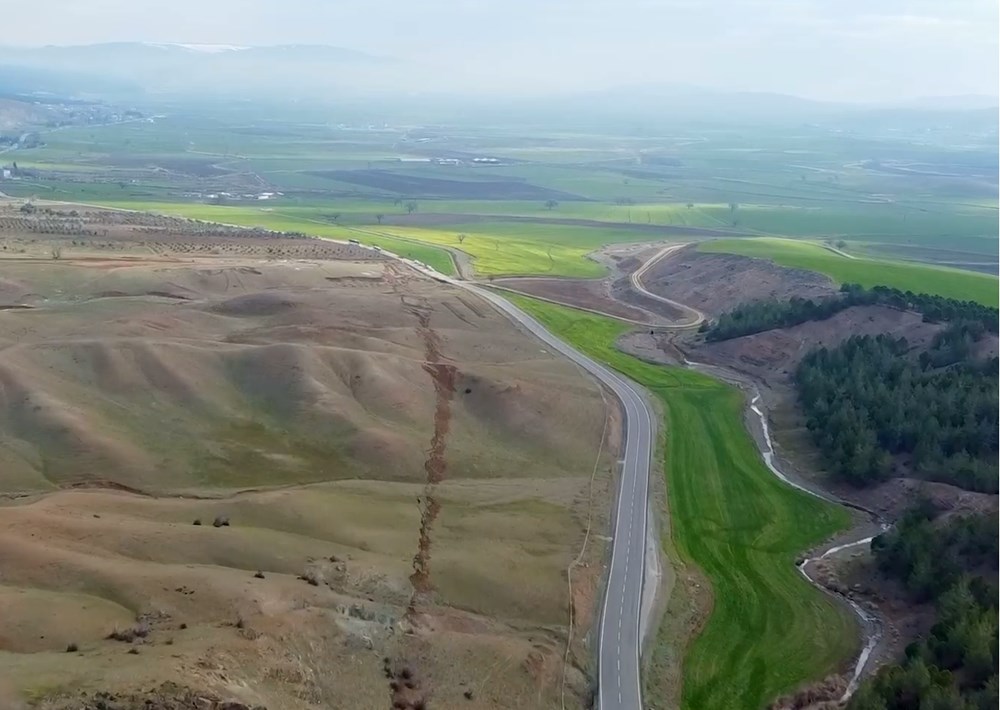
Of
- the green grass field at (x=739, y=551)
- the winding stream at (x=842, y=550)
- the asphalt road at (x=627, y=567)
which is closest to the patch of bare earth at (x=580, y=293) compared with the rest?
the green grass field at (x=739, y=551)

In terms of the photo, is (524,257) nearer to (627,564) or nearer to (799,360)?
(799,360)

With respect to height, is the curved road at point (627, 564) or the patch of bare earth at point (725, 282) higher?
the patch of bare earth at point (725, 282)

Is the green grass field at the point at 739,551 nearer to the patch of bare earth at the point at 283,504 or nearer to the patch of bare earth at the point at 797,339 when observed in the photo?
the patch of bare earth at the point at 283,504

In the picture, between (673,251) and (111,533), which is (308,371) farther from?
(673,251)

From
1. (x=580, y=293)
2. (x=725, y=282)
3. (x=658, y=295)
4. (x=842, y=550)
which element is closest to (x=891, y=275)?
(x=725, y=282)

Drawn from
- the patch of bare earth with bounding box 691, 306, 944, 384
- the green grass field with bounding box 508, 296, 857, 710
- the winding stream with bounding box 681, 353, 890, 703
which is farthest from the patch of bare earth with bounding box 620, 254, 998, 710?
the green grass field with bounding box 508, 296, 857, 710

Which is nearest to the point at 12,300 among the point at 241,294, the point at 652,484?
the point at 241,294
